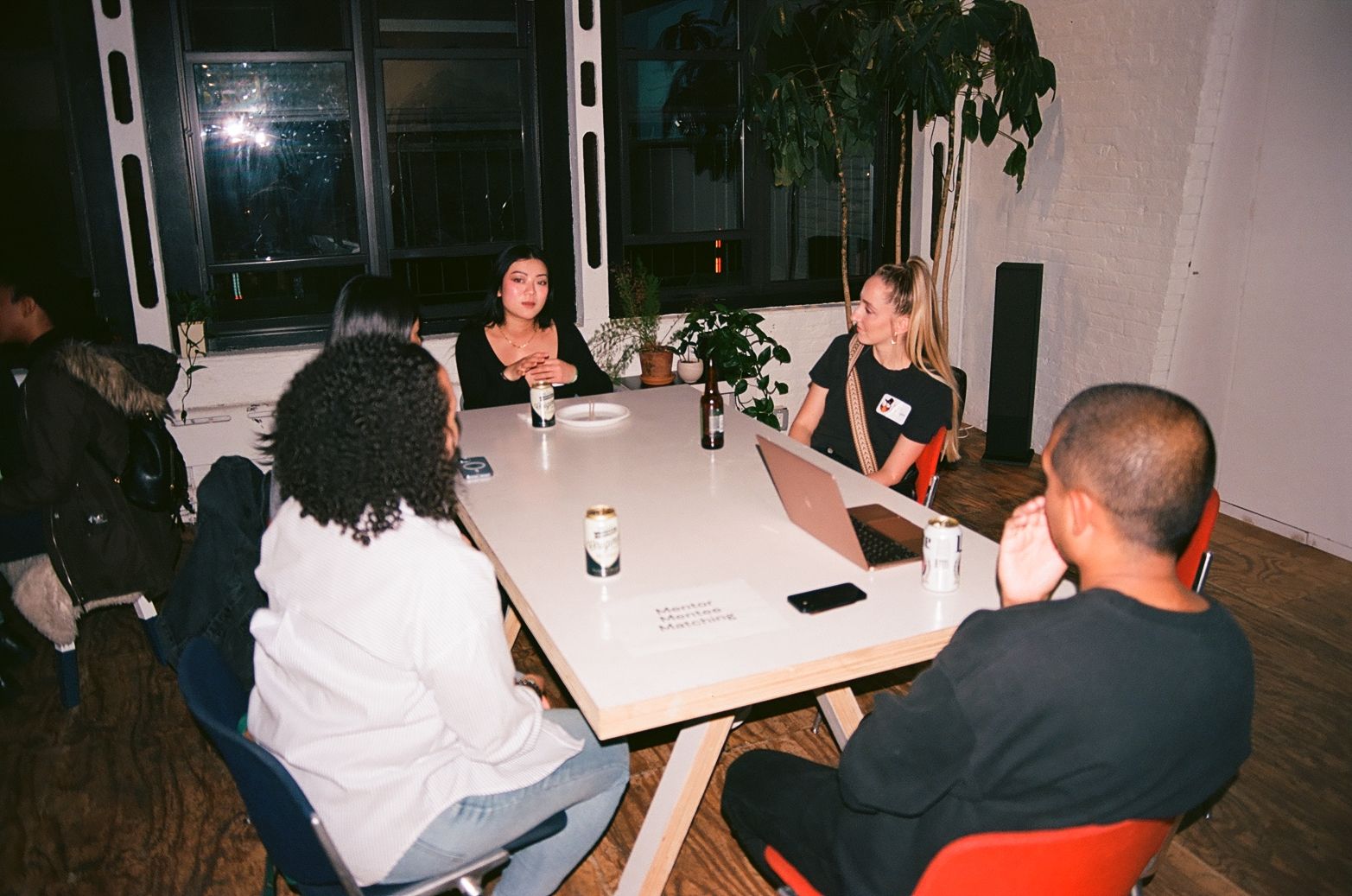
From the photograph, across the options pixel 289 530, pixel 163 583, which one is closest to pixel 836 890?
pixel 289 530

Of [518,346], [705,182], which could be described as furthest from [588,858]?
[705,182]

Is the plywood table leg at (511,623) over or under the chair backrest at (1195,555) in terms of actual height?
under

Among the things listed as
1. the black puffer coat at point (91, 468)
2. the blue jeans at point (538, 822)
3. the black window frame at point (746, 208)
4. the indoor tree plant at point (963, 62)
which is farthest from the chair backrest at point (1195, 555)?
the black window frame at point (746, 208)

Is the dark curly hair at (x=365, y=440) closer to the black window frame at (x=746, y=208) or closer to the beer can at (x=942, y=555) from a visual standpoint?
the beer can at (x=942, y=555)

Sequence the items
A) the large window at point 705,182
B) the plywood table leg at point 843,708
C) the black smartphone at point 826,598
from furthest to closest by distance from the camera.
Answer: the large window at point 705,182, the plywood table leg at point 843,708, the black smartphone at point 826,598

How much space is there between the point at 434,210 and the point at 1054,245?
326cm

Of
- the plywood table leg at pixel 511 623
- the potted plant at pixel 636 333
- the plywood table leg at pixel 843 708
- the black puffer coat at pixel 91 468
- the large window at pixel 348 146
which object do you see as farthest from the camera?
the potted plant at pixel 636 333

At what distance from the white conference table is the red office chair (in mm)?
516

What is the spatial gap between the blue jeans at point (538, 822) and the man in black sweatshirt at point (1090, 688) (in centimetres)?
54

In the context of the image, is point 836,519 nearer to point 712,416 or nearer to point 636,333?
point 712,416

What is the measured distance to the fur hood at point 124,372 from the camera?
2678 millimetres

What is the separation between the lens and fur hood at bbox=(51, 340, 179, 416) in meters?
2.68

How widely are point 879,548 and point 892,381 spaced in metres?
1.09

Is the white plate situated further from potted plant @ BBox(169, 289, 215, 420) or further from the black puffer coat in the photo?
potted plant @ BBox(169, 289, 215, 420)
